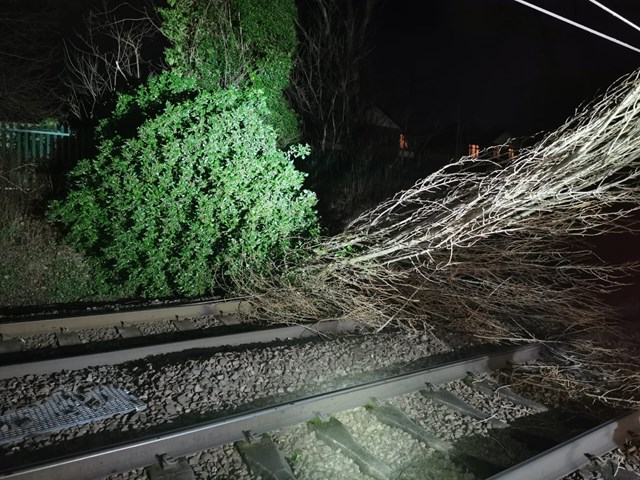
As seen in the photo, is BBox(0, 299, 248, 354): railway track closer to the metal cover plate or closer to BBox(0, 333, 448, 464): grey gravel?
BBox(0, 333, 448, 464): grey gravel

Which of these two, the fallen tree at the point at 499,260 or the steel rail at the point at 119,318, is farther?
the fallen tree at the point at 499,260

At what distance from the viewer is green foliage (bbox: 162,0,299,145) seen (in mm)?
12484

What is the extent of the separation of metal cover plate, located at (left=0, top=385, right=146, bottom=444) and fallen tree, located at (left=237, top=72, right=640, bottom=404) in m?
3.19

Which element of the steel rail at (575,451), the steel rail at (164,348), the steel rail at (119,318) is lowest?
the steel rail at (575,451)

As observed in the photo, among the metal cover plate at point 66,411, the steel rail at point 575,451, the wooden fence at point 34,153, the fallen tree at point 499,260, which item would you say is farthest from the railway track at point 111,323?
the wooden fence at point 34,153

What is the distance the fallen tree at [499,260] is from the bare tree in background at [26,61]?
44.7 feet

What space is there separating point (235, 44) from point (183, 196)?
6278 mm

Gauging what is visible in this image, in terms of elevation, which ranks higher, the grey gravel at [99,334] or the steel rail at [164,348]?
the grey gravel at [99,334]

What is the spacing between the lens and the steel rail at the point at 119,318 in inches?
246

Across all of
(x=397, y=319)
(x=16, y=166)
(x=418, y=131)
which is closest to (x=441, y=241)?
(x=397, y=319)

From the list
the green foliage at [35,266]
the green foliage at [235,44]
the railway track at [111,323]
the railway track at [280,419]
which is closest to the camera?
the railway track at [280,419]

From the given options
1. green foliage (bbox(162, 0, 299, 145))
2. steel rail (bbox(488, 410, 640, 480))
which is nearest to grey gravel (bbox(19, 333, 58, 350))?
steel rail (bbox(488, 410, 640, 480))

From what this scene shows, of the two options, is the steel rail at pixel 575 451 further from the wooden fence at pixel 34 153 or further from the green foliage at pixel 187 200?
the wooden fence at pixel 34 153

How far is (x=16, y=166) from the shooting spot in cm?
1115
